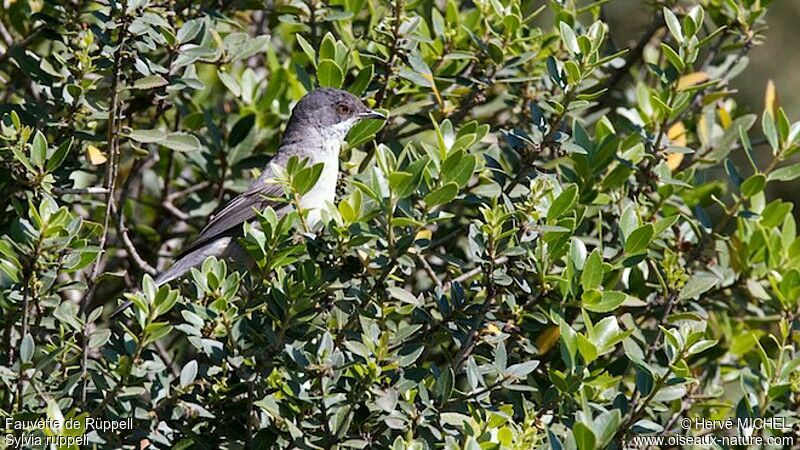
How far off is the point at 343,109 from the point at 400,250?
Result: 5.13 feet

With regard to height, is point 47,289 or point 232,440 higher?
point 47,289

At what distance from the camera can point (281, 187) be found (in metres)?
4.70

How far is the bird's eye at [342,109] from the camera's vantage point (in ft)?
15.3

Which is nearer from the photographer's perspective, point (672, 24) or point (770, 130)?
point (672, 24)

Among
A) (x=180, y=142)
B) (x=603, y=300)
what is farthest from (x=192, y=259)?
(x=603, y=300)

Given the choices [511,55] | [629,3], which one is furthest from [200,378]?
[629,3]

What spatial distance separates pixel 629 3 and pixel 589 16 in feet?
15.3

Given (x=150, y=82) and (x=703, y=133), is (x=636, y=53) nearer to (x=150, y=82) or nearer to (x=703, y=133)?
(x=703, y=133)

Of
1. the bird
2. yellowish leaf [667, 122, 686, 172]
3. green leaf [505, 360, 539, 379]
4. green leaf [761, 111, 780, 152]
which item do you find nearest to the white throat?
the bird

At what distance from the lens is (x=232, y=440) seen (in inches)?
134

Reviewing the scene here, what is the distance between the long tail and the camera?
4.55 meters

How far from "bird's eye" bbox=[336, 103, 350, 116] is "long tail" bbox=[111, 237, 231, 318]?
0.84 m

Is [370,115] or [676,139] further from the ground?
[370,115]

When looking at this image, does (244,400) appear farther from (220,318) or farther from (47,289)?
(47,289)
